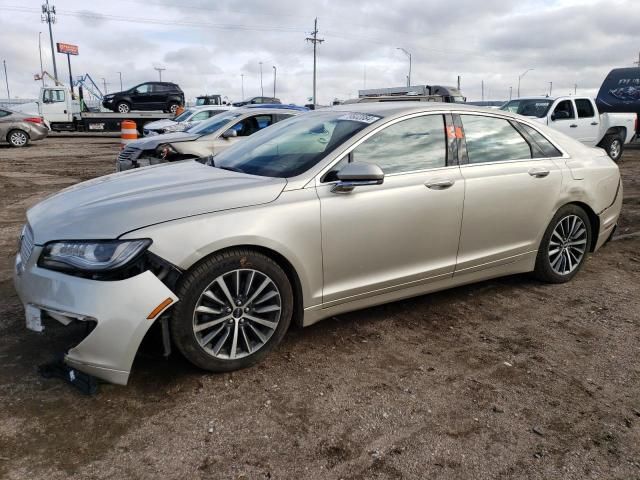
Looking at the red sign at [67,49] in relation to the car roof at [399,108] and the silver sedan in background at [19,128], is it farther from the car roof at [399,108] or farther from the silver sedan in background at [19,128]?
the car roof at [399,108]

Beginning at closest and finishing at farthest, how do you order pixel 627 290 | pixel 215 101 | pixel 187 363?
pixel 187 363 < pixel 627 290 < pixel 215 101

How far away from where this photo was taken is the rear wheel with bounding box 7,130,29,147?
735 inches

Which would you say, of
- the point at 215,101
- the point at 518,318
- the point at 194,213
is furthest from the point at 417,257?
the point at 215,101

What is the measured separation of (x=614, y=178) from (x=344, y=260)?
306 cm

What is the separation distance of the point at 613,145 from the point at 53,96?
25.7 metres

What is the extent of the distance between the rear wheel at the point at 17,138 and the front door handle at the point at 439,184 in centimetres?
1921

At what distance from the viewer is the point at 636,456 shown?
246cm

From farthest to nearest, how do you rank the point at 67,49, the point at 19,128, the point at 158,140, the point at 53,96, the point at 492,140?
the point at 67,49
the point at 53,96
the point at 19,128
the point at 158,140
the point at 492,140

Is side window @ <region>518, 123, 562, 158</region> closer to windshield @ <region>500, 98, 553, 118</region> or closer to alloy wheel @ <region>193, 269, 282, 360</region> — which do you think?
alloy wheel @ <region>193, 269, 282, 360</region>

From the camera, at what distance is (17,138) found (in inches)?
741

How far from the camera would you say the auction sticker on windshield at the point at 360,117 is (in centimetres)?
366

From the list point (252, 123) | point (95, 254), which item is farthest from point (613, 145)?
point (95, 254)

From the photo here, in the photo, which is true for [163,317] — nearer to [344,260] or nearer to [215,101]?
[344,260]

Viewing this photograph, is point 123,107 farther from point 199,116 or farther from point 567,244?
point 567,244
